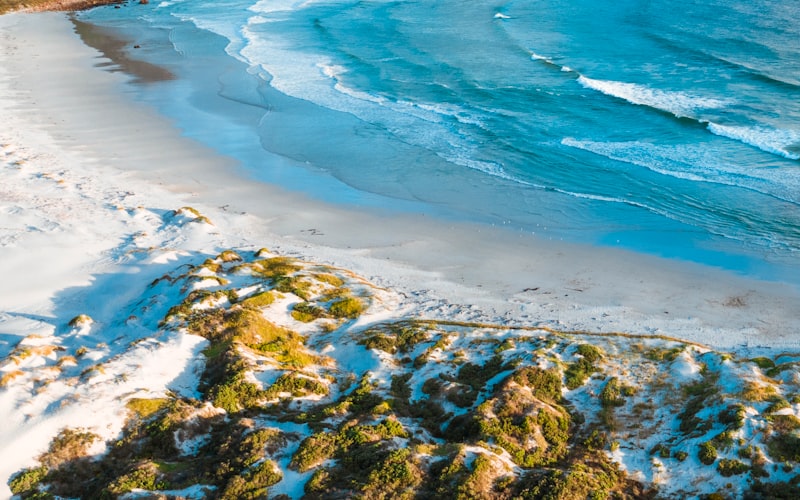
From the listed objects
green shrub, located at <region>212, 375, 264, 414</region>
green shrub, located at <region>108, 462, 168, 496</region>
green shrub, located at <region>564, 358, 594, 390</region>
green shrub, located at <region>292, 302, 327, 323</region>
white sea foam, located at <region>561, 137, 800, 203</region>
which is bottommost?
white sea foam, located at <region>561, 137, 800, 203</region>

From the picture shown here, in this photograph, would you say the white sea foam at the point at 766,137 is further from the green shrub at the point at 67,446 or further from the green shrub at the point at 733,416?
the green shrub at the point at 67,446

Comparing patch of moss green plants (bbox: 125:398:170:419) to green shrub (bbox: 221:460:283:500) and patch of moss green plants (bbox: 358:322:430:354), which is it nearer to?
green shrub (bbox: 221:460:283:500)

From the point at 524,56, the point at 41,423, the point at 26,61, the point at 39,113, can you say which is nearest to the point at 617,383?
the point at 41,423

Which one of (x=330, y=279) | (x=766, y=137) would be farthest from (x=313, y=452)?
(x=766, y=137)

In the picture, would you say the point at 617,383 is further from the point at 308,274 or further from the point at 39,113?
the point at 39,113

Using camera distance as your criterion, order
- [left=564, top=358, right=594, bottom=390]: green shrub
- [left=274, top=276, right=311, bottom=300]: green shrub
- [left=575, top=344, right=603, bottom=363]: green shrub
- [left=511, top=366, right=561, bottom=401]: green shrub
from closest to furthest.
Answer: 1. [left=511, top=366, right=561, bottom=401]: green shrub
2. [left=564, top=358, right=594, bottom=390]: green shrub
3. [left=575, top=344, right=603, bottom=363]: green shrub
4. [left=274, top=276, right=311, bottom=300]: green shrub

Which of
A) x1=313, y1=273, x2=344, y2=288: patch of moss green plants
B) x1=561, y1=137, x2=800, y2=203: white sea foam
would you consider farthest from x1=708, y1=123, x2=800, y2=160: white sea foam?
x1=313, y1=273, x2=344, y2=288: patch of moss green plants
